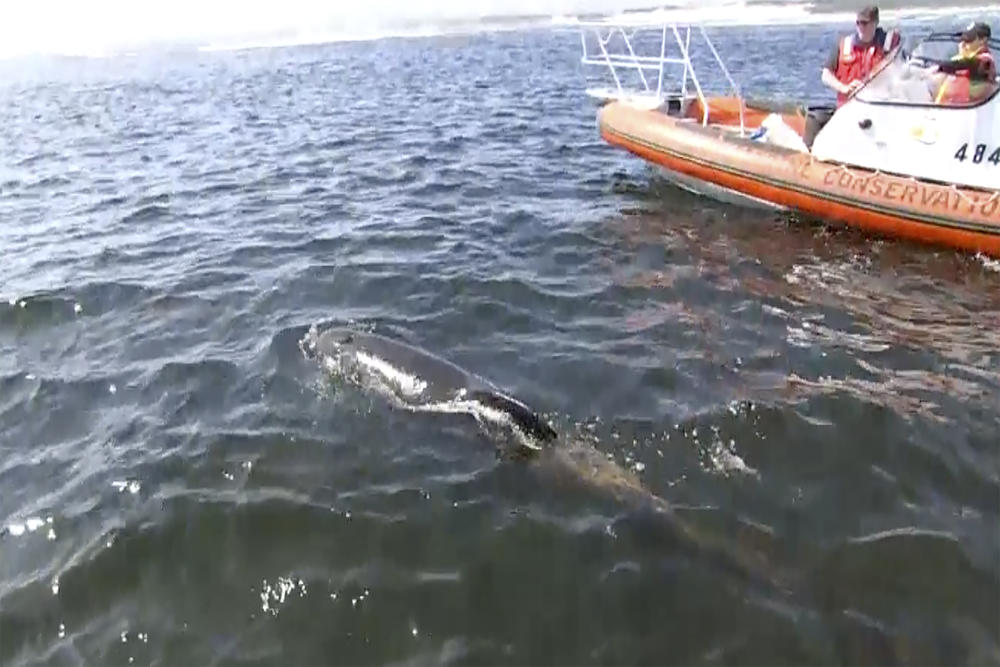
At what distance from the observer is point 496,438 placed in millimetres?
7055

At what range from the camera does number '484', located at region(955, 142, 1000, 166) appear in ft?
35.1

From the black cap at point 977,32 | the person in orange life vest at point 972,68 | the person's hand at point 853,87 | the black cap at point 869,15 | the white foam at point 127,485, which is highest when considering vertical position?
the black cap at point 869,15

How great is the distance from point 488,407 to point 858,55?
8541 millimetres

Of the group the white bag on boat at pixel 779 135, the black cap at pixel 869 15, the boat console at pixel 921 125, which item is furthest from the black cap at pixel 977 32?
the white bag on boat at pixel 779 135

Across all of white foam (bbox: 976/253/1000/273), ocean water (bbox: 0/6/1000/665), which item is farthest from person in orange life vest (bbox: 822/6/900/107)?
white foam (bbox: 976/253/1000/273)

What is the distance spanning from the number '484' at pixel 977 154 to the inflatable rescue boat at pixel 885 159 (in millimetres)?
12

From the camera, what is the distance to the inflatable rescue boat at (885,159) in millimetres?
10688

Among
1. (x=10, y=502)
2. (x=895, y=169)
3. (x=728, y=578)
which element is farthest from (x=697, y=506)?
(x=895, y=169)

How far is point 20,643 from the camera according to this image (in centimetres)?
548

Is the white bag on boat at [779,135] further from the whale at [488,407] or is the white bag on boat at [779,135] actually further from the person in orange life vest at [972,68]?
the whale at [488,407]

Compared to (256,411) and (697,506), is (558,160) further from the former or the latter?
(697,506)

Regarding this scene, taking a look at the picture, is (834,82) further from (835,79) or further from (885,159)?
(885,159)

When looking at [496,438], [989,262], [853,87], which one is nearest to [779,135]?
[853,87]

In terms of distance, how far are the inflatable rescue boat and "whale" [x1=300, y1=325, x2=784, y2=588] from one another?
258 inches
